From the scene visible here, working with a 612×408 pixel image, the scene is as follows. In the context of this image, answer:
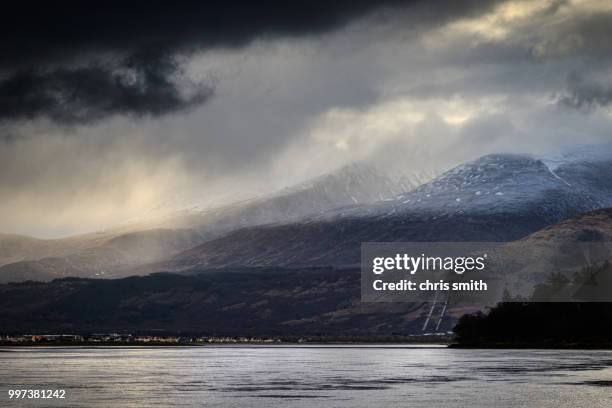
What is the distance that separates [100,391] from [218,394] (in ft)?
57.0

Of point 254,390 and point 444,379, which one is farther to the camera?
point 444,379

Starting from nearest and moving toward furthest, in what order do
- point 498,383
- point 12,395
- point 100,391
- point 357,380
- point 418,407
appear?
point 418,407 → point 12,395 → point 100,391 → point 498,383 → point 357,380

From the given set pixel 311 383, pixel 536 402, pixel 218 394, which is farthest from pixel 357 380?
pixel 536 402

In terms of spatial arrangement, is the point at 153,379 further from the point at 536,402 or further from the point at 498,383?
the point at 536,402

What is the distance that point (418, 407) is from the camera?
136m

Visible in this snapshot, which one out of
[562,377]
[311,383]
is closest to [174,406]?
[311,383]

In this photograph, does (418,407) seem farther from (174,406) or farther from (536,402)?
(174,406)

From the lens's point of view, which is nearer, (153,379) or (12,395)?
(12,395)

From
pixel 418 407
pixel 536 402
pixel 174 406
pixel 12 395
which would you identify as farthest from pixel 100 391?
pixel 536 402

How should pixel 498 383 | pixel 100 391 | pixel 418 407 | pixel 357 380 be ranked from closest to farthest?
pixel 418 407
pixel 100 391
pixel 498 383
pixel 357 380

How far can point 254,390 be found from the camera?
16525cm

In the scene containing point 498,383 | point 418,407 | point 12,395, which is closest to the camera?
point 418,407

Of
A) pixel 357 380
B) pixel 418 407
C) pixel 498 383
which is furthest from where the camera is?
pixel 357 380

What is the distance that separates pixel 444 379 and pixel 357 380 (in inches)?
601
